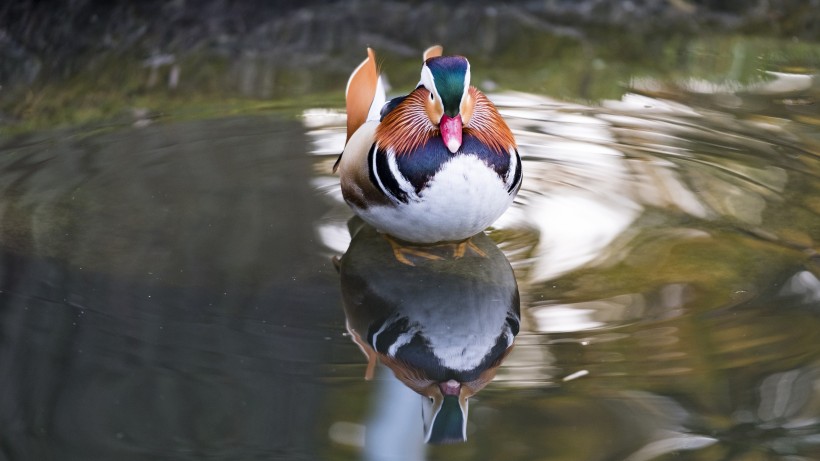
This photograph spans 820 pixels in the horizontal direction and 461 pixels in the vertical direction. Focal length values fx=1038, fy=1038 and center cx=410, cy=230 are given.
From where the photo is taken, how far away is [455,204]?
9.59 ft

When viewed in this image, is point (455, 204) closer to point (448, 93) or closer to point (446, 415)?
point (448, 93)

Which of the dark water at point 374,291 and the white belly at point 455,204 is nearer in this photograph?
the dark water at point 374,291

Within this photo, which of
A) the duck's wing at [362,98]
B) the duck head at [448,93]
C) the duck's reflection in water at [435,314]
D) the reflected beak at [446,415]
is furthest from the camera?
the duck's wing at [362,98]

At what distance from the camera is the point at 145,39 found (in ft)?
18.5

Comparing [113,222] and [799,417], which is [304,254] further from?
[799,417]

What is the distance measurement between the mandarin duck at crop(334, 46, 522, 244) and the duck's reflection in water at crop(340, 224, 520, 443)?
11cm

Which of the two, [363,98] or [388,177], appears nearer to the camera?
[388,177]

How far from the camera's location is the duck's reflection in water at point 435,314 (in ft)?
8.29

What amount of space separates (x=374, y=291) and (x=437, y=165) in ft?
1.39

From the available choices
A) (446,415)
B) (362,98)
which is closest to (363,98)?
(362,98)

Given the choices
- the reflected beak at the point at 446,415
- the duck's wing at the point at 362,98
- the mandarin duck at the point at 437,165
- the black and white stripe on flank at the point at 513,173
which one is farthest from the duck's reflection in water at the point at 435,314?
the duck's wing at the point at 362,98

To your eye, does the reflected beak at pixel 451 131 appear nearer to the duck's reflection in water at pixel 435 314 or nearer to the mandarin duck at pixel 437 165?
the mandarin duck at pixel 437 165

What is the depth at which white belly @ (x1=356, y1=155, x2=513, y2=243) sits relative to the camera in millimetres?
2910

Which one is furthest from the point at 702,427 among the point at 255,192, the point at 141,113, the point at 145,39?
the point at 145,39
